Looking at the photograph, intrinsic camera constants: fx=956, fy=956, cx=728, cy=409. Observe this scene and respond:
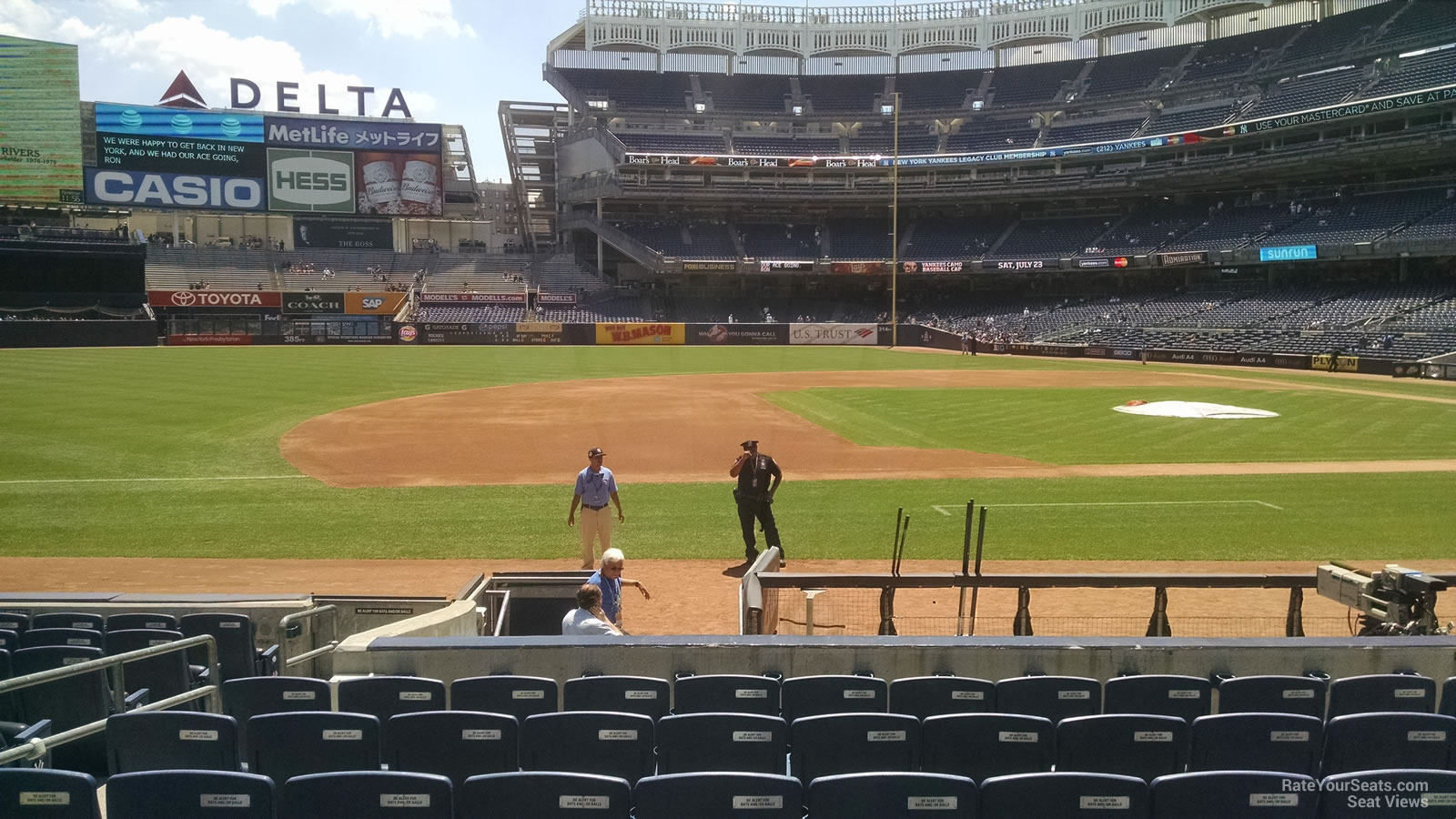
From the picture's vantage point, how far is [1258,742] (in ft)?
15.7

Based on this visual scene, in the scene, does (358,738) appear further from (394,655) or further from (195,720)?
(394,655)

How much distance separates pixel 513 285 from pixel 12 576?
65.6m

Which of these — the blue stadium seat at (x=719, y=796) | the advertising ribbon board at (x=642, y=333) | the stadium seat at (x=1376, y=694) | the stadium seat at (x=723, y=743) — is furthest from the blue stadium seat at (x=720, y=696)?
the advertising ribbon board at (x=642, y=333)

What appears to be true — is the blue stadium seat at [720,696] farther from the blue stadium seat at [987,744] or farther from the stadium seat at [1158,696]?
the stadium seat at [1158,696]

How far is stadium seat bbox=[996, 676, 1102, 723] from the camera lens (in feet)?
18.4

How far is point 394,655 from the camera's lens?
6.32 metres

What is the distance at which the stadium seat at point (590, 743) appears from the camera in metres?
4.72

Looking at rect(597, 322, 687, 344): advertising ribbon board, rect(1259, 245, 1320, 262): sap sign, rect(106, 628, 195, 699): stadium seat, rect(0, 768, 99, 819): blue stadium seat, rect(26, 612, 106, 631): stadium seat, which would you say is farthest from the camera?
rect(597, 322, 687, 344): advertising ribbon board

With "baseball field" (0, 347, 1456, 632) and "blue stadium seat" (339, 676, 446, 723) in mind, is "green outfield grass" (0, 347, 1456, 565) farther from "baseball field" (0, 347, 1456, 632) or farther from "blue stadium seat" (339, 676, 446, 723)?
"blue stadium seat" (339, 676, 446, 723)

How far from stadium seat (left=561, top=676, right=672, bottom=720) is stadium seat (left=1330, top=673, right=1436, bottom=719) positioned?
3959 mm

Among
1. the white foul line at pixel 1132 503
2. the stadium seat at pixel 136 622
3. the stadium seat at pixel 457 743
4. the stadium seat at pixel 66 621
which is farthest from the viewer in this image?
the white foul line at pixel 1132 503

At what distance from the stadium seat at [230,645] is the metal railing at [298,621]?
0.20 metres

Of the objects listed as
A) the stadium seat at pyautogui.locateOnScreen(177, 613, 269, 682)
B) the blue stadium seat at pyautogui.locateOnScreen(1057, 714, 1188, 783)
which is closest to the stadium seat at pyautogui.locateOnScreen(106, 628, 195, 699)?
the stadium seat at pyautogui.locateOnScreen(177, 613, 269, 682)

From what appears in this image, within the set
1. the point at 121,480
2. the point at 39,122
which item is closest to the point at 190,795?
the point at 121,480
